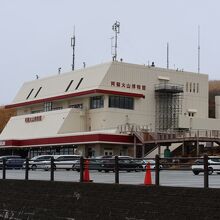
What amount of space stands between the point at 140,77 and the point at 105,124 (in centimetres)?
802

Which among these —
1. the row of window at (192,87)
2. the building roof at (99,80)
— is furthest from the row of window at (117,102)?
the row of window at (192,87)

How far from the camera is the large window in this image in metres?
72.5

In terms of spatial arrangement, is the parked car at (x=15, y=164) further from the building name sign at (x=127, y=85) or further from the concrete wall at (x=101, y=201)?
the building name sign at (x=127, y=85)

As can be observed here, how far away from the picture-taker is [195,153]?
6328 cm

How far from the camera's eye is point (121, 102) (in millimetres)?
73125

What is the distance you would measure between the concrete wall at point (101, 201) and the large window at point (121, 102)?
46.3m

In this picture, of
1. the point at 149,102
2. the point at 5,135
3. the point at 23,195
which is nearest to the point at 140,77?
the point at 149,102

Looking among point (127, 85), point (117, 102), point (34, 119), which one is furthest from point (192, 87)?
point (34, 119)

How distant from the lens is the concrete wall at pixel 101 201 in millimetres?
16125

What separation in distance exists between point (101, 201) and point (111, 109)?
51852 millimetres

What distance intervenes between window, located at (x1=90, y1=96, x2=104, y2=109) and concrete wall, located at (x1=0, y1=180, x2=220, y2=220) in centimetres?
4649

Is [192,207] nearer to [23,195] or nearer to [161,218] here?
[161,218]

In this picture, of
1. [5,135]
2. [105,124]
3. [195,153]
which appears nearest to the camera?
[195,153]

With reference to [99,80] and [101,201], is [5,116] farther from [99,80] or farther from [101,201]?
[101,201]
